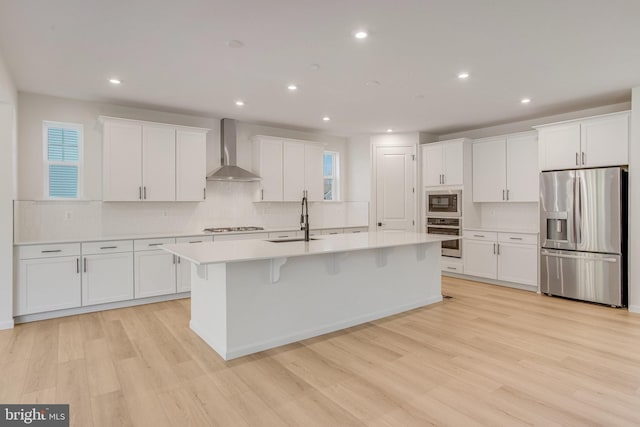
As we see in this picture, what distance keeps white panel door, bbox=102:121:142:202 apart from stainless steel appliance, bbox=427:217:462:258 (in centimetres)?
478

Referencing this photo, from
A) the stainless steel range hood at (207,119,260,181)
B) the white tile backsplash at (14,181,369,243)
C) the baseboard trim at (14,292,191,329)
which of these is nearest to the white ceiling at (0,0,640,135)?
the stainless steel range hood at (207,119,260,181)

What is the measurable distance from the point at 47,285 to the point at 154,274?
1.09m

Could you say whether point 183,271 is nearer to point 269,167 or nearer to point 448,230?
point 269,167

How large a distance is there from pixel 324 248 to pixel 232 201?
3.03 metres

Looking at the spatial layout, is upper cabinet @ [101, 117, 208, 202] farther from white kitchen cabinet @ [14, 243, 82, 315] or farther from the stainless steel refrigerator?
the stainless steel refrigerator

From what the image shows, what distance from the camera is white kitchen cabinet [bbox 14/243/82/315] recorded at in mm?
3830

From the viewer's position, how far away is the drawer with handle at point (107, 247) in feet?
13.7

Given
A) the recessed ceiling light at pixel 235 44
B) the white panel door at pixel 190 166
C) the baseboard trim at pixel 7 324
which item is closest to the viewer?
the recessed ceiling light at pixel 235 44

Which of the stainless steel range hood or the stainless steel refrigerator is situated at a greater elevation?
the stainless steel range hood

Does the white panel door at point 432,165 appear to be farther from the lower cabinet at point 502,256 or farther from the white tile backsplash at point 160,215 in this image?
the white tile backsplash at point 160,215

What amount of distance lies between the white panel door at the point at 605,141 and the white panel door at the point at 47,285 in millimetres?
6424

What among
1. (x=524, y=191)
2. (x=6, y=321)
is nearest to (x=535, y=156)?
(x=524, y=191)

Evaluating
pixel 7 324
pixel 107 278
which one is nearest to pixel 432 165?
pixel 107 278

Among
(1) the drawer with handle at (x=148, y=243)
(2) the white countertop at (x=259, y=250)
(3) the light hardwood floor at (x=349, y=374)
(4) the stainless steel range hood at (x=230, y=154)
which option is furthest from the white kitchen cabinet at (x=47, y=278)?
(4) the stainless steel range hood at (x=230, y=154)
